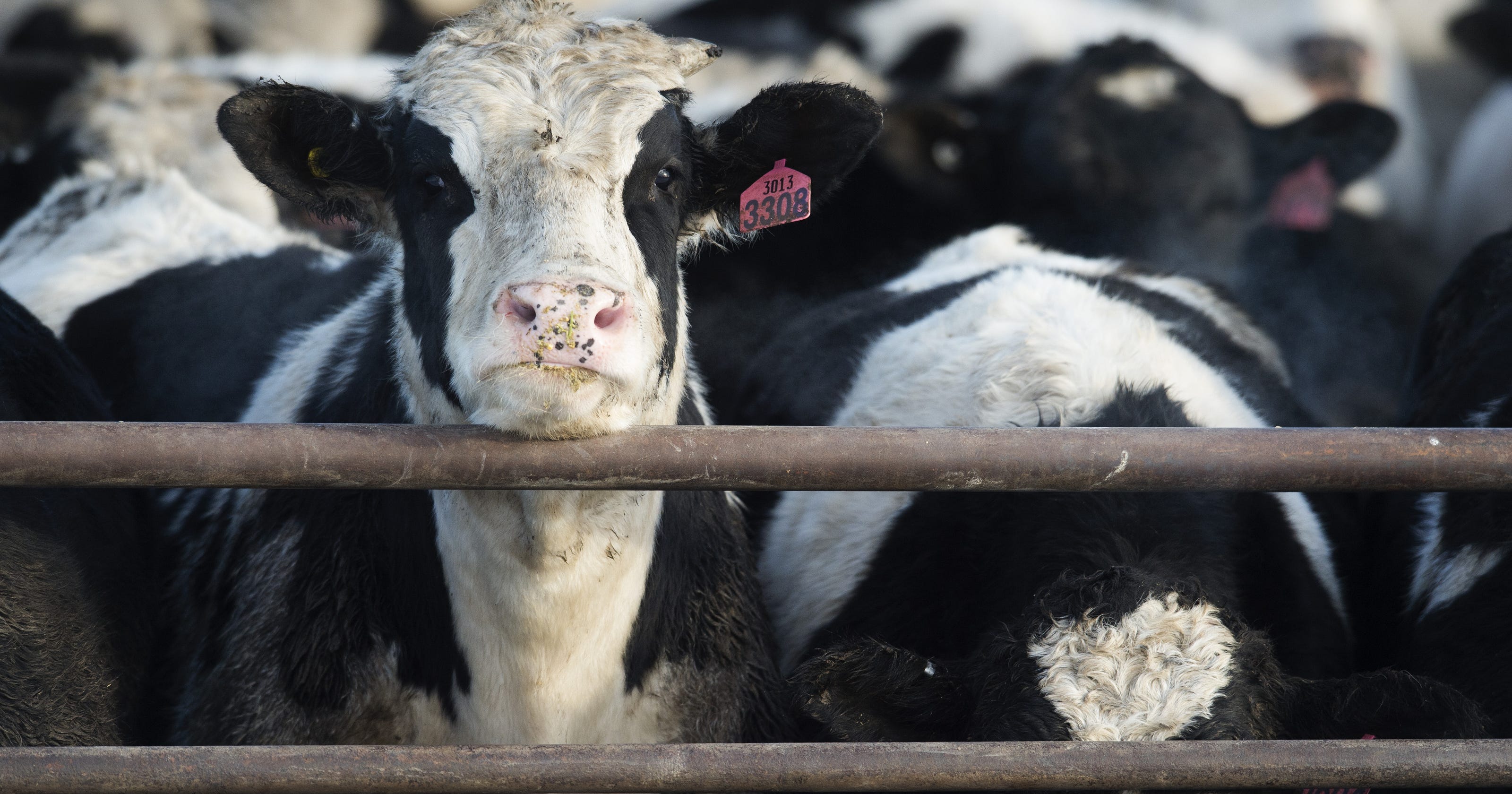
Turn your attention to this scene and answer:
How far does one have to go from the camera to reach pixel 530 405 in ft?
6.49

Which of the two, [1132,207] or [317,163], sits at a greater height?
[317,163]

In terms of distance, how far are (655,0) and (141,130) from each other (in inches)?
139

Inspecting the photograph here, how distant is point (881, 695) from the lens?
7.89 ft

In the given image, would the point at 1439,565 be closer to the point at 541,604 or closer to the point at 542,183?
the point at 541,604

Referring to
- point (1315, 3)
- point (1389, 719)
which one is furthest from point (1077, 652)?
point (1315, 3)

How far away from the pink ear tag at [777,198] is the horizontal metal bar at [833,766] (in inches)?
45.0

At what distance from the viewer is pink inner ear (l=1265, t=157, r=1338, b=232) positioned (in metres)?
6.12

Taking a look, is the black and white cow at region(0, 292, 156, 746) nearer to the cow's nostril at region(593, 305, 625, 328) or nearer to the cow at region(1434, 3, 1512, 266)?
the cow's nostril at region(593, 305, 625, 328)

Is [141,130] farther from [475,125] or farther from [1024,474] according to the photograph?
[1024,474]

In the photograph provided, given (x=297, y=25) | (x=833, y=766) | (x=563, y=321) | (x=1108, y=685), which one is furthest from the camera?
(x=297, y=25)

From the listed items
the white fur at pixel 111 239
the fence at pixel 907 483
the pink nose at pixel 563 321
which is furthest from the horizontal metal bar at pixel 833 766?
the white fur at pixel 111 239

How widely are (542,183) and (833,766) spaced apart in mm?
1008

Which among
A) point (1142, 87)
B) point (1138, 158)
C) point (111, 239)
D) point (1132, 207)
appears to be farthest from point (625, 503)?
point (1142, 87)

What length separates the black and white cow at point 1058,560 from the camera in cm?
235
